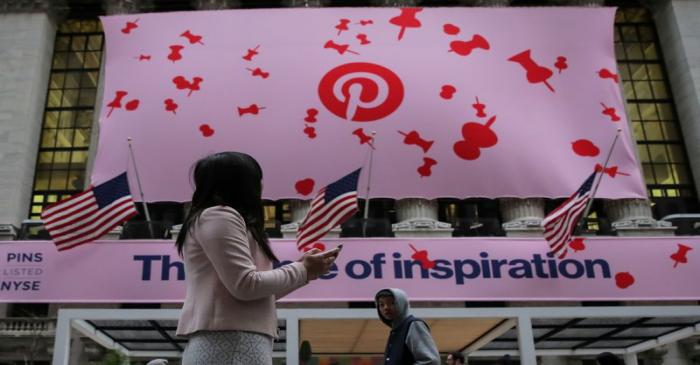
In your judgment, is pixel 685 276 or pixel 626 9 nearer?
pixel 685 276

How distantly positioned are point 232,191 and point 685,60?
101ft

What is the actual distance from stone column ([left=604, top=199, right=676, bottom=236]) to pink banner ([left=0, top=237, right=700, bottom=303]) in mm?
10316

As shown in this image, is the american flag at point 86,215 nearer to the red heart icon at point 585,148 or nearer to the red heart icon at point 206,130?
the red heart icon at point 206,130

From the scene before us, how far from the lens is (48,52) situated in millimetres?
29109

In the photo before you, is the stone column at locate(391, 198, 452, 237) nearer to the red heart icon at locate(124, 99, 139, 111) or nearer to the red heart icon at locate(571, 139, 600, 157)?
the red heart icon at locate(571, 139, 600, 157)

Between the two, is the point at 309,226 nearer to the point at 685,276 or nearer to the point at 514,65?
the point at 685,276

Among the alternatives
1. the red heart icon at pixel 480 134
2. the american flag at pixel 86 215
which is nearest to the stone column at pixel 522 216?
the red heart icon at pixel 480 134

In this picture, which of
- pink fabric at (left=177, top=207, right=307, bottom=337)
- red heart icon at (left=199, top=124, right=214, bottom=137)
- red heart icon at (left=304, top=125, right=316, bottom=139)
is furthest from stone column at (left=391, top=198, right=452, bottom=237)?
pink fabric at (left=177, top=207, right=307, bottom=337)

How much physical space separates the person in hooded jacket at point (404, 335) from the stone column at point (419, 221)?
62.2ft

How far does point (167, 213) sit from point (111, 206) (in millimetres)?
12776

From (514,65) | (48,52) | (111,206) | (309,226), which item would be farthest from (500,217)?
(48,52)

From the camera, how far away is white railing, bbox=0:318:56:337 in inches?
871

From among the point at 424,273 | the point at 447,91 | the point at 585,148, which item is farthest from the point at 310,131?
the point at 585,148

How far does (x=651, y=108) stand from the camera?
97.5ft
